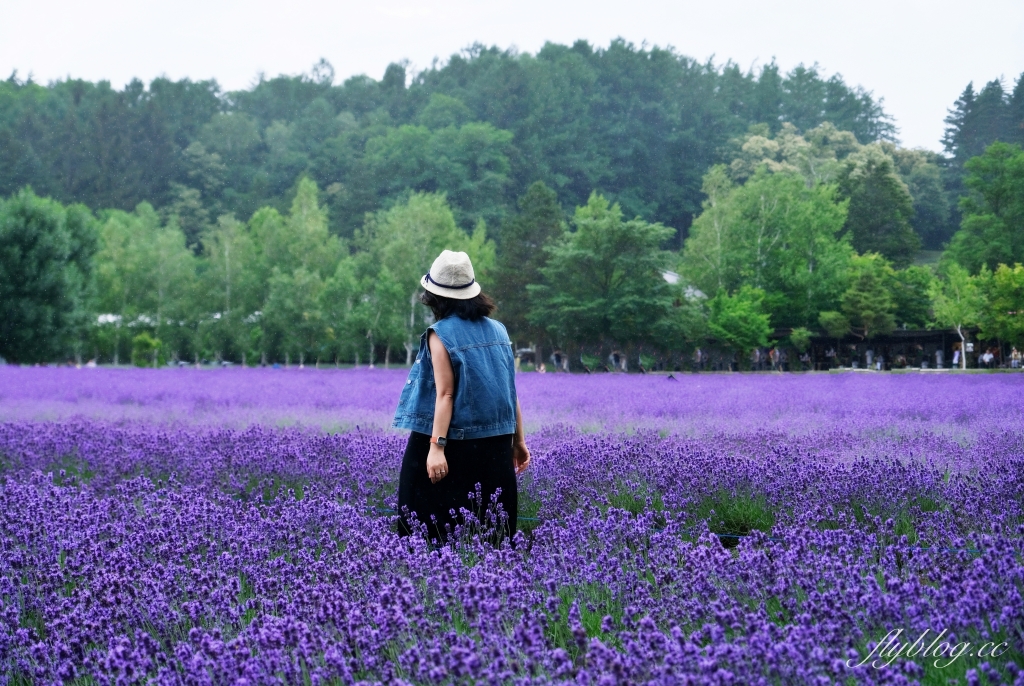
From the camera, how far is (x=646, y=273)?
3234cm

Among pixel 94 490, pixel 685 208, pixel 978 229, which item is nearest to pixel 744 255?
pixel 978 229

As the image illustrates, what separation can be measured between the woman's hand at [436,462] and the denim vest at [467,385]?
0.43 feet

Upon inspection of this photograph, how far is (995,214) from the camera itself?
3709 cm

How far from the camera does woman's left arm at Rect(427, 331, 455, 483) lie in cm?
410

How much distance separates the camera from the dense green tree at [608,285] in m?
32.2

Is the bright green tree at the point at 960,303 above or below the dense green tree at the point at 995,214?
below

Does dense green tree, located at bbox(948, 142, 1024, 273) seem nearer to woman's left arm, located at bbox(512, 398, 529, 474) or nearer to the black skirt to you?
woman's left arm, located at bbox(512, 398, 529, 474)

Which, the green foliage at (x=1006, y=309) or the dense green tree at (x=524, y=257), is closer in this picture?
the green foliage at (x=1006, y=309)

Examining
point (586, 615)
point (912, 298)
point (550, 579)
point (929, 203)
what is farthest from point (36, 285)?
point (929, 203)

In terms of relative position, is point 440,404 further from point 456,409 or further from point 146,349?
point 146,349

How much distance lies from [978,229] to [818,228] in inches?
250

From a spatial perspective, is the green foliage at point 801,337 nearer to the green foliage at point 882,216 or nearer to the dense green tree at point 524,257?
the dense green tree at point 524,257

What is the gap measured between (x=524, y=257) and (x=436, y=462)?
35.2 metres

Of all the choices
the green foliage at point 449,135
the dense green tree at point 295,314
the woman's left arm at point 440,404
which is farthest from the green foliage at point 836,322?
the woman's left arm at point 440,404
